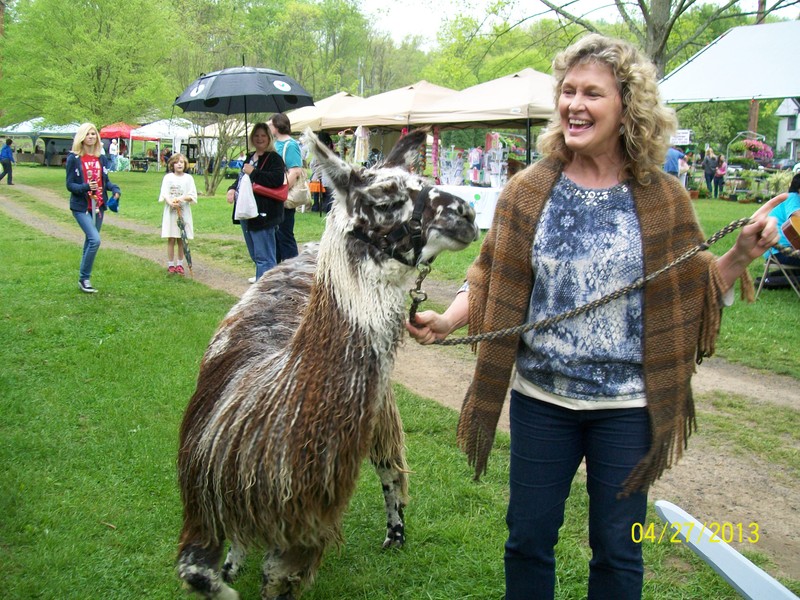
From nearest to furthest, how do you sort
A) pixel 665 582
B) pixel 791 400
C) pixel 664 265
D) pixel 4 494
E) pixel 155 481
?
1. pixel 664 265
2. pixel 665 582
3. pixel 4 494
4. pixel 155 481
5. pixel 791 400

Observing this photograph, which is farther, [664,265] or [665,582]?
[665,582]

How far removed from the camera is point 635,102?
218 centimetres

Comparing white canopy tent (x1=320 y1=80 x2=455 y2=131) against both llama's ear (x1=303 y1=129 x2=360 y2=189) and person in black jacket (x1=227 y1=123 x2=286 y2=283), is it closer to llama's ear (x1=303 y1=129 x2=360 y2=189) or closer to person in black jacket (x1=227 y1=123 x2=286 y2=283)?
person in black jacket (x1=227 y1=123 x2=286 y2=283)

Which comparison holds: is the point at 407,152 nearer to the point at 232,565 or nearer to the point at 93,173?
the point at 232,565

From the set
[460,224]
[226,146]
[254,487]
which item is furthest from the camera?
[226,146]

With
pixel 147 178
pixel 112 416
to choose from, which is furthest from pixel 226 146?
pixel 112 416

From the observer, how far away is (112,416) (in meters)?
5.18

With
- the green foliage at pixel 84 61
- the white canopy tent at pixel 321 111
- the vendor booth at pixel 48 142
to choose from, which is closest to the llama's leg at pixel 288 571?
the white canopy tent at pixel 321 111

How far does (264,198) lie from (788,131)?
46.3m

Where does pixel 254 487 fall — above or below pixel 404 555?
above

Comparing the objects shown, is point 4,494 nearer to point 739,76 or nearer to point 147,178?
point 739,76

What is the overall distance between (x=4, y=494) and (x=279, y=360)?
2249mm

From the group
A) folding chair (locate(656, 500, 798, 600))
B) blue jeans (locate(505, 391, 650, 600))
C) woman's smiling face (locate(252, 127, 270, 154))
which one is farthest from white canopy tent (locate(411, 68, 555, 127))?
blue jeans (locate(505, 391, 650, 600))

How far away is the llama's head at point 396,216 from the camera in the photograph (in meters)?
2.51
